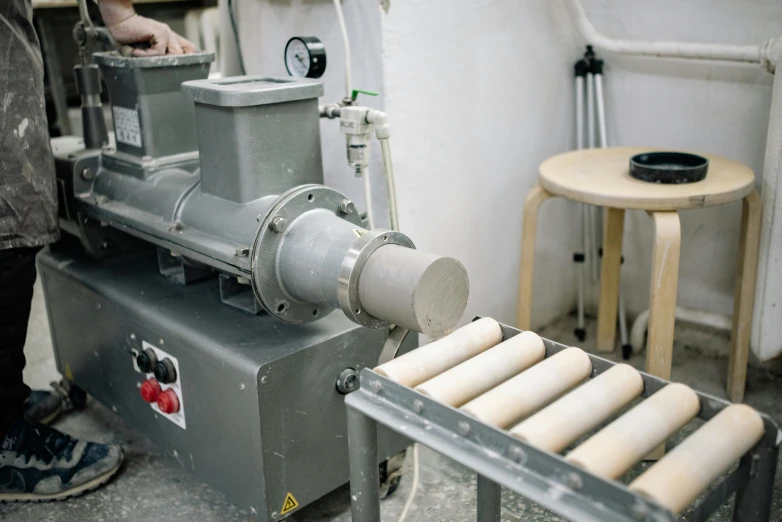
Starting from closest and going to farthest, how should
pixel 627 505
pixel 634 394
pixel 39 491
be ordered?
pixel 627 505 → pixel 634 394 → pixel 39 491

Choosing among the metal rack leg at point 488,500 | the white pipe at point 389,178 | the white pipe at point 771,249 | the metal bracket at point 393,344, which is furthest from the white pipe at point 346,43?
the white pipe at point 771,249

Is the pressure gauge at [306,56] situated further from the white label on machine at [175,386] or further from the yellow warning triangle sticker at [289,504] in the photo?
the yellow warning triangle sticker at [289,504]

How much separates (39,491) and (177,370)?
45cm

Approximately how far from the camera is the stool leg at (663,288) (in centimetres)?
137

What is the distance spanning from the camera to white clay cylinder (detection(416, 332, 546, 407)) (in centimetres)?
83

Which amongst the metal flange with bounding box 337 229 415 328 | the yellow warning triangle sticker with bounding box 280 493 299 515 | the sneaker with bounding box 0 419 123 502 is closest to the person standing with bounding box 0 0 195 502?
the sneaker with bounding box 0 419 123 502

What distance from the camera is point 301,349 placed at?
1179 millimetres

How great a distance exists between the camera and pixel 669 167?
4.92 ft

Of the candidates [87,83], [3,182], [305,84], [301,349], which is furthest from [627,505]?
[87,83]

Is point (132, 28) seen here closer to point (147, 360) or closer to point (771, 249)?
point (147, 360)

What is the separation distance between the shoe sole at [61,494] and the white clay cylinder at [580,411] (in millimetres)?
1060

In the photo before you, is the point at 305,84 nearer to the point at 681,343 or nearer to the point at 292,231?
the point at 292,231

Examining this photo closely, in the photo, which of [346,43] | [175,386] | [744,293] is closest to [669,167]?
[744,293]

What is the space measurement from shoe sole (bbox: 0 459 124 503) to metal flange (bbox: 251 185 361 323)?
628mm
